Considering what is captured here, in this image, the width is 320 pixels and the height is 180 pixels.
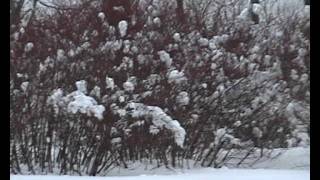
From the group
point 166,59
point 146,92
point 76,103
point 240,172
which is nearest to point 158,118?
point 146,92

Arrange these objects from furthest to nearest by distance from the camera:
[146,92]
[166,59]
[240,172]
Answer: [166,59] < [146,92] < [240,172]

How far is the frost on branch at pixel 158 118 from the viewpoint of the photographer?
23.4ft

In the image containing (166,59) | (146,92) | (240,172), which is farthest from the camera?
(166,59)

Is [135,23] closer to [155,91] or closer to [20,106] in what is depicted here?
[155,91]

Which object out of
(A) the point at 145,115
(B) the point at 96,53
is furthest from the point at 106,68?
(A) the point at 145,115

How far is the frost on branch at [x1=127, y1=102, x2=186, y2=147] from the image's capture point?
23.4 feet

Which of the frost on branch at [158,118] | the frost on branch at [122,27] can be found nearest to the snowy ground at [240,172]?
the frost on branch at [158,118]

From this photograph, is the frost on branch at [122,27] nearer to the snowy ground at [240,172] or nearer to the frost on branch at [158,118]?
the frost on branch at [158,118]

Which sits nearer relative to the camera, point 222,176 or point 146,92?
point 222,176

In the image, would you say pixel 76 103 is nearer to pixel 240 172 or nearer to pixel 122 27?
pixel 122 27

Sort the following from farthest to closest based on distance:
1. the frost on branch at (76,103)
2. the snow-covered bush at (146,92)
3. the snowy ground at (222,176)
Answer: the snow-covered bush at (146,92) < the frost on branch at (76,103) < the snowy ground at (222,176)

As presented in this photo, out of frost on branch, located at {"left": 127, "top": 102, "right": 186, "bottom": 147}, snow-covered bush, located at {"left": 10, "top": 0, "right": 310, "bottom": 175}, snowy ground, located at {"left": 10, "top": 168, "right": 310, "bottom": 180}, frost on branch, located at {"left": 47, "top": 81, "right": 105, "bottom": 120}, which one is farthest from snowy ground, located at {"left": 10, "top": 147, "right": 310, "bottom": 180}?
frost on branch, located at {"left": 47, "top": 81, "right": 105, "bottom": 120}

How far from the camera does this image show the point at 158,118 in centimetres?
724
